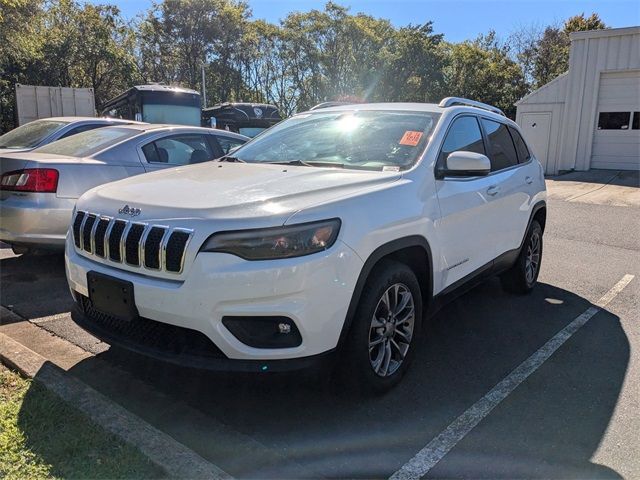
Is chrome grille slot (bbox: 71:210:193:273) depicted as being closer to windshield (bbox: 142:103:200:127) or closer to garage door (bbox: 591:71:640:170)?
windshield (bbox: 142:103:200:127)

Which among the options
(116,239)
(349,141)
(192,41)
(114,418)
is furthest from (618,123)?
(192,41)

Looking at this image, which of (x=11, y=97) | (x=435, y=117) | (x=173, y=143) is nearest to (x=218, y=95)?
(x=11, y=97)

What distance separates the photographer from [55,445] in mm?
2602

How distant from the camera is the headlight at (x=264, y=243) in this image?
8.34 feet

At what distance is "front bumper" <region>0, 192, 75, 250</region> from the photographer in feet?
16.4

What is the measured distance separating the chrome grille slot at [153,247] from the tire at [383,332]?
107 cm

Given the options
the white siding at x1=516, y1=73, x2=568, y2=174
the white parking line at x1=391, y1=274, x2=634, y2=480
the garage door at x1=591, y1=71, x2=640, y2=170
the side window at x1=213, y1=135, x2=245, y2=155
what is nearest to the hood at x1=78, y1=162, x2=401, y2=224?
the white parking line at x1=391, y1=274, x2=634, y2=480

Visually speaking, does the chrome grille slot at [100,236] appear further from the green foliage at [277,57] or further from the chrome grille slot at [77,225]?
the green foliage at [277,57]

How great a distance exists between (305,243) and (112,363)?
1.82 meters

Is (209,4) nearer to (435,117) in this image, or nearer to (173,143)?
(173,143)

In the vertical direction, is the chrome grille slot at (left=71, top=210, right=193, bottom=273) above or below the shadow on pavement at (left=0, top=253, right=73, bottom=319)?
above

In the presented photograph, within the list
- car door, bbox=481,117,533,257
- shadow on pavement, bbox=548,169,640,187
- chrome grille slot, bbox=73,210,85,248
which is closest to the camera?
chrome grille slot, bbox=73,210,85,248

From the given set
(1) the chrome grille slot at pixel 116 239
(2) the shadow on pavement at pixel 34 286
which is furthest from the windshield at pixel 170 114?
(1) the chrome grille slot at pixel 116 239

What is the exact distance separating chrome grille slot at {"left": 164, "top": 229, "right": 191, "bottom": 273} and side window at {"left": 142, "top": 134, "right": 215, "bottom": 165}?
3.62 meters
